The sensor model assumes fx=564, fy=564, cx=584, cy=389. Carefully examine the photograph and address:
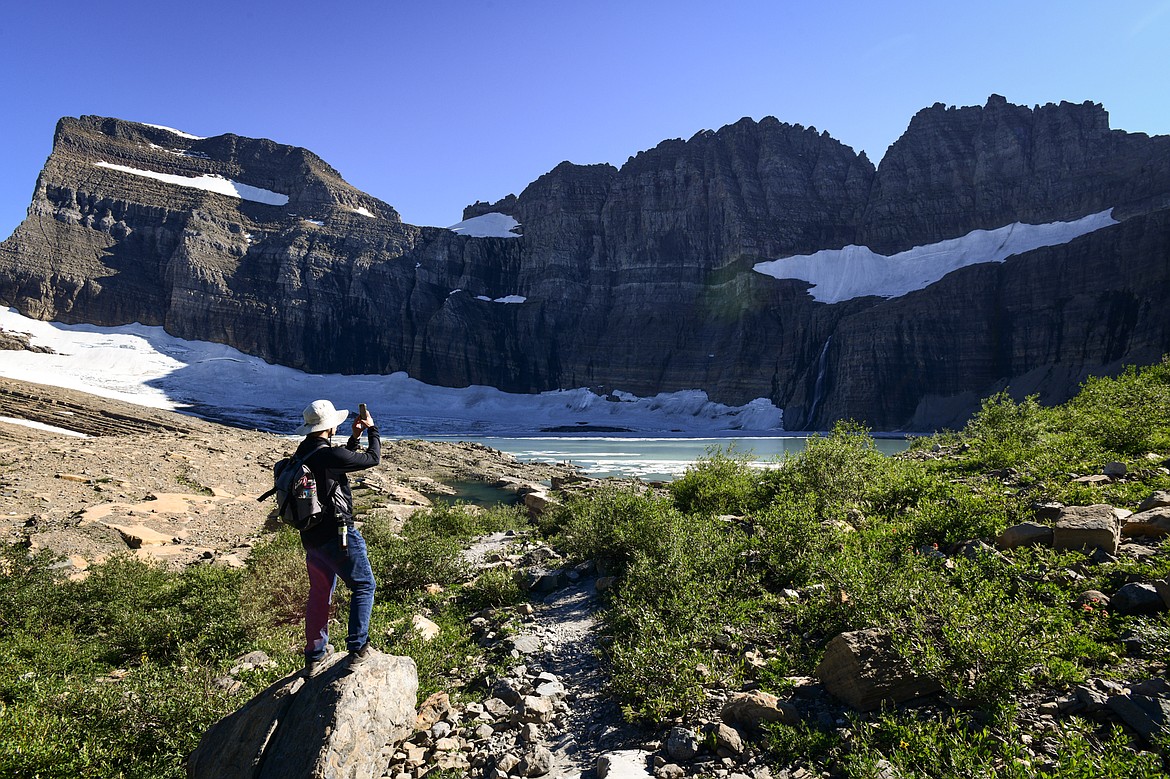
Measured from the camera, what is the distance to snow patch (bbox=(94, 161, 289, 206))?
112 meters

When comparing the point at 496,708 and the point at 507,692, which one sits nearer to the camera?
the point at 496,708

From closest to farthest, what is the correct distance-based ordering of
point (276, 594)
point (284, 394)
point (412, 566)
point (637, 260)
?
point (276, 594), point (412, 566), point (284, 394), point (637, 260)

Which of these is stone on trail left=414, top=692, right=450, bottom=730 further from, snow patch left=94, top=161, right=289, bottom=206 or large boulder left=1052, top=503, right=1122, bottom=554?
snow patch left=94, top=161, right=289, bottom=206

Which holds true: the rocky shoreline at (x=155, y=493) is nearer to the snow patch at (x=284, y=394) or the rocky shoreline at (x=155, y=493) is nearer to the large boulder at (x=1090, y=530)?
the large boulder at (x=1090, y=530)

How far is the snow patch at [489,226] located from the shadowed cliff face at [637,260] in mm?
2950

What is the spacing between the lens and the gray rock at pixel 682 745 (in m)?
3.74

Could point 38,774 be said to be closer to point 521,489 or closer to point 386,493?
point 386,493

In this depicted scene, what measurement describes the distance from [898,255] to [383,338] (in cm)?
9615

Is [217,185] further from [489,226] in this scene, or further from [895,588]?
[895,588]

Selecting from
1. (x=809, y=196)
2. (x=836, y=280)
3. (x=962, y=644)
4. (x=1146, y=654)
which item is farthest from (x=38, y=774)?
(x=809, y=196)

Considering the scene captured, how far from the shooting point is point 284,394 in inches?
3649

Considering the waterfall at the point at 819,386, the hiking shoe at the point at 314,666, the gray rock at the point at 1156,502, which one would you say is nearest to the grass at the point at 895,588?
the gray rock at the point at 1156,502

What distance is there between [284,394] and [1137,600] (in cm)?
10341

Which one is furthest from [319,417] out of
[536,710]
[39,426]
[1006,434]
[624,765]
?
[39,426]
